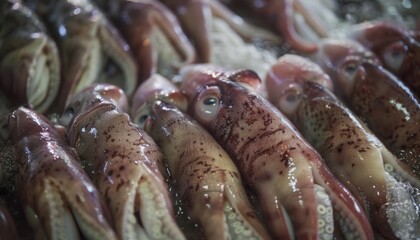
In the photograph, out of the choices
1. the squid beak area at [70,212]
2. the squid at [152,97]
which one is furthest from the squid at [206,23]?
the squid beak area at [70,212]

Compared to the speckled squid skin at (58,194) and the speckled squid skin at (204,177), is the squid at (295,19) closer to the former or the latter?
the speckled squid skin at (204,177)

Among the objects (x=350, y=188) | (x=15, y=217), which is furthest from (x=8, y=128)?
(x=350, y=188)

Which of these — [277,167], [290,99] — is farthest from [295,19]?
[277,167]

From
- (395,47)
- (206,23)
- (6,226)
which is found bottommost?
(6,226)

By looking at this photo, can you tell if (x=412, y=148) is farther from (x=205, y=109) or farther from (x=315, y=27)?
(x=315, y=27)

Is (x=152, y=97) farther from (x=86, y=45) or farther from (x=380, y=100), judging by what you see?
(x=380, y=100)

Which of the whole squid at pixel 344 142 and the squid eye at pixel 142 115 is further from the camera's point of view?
the squid eye at pixel 142 115

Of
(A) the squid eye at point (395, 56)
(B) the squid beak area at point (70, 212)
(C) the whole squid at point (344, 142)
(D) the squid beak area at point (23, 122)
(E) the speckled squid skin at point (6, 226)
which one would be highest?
(A) the squid eye at point (395, 56)
